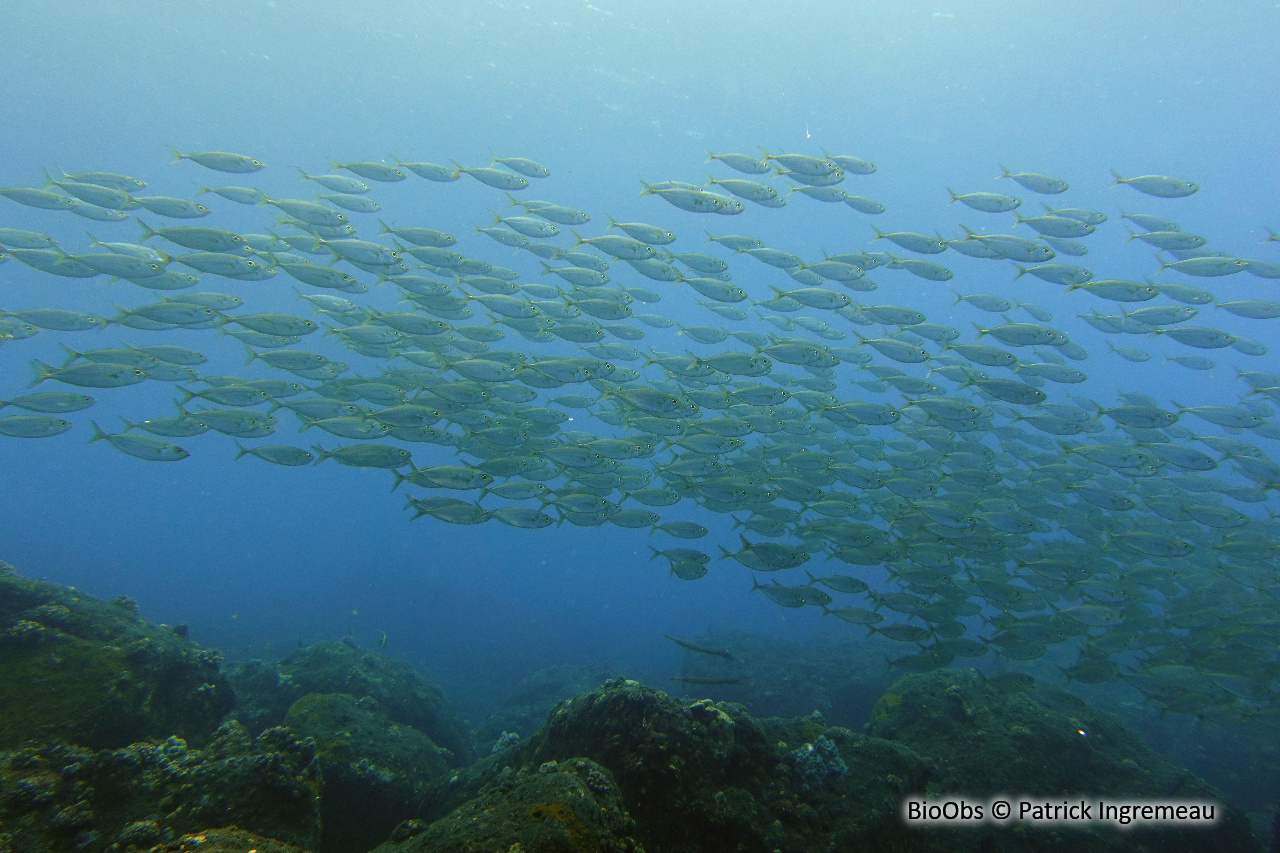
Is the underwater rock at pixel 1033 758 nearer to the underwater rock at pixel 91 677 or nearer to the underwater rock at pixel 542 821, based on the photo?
the underwater rock at pixel 542 821

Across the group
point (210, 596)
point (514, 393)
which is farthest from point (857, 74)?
point (210, 596)

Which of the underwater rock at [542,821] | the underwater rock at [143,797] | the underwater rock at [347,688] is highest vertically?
the underwater rock at [542,821]

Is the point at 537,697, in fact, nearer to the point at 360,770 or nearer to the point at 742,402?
the point at 360,770

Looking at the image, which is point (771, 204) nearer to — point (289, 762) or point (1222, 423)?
point (1222, 423)

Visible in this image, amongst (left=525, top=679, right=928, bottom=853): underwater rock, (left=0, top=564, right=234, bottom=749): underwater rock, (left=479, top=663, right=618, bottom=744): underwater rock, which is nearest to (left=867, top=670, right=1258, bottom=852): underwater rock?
(left=525, top=679, right=928, bottom=853): underwater rock

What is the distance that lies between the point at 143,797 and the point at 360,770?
1.83 meters

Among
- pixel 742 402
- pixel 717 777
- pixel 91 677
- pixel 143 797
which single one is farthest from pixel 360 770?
pixel 742 402

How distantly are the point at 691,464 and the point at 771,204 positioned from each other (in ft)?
12.6

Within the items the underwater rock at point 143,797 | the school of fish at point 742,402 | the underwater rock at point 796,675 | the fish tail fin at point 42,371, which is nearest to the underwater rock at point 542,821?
the underwater rock at point 143,797

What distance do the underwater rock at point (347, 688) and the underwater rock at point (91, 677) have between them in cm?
256

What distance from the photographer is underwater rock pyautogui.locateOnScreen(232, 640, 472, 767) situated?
25.9 ft

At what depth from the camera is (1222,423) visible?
7.25m

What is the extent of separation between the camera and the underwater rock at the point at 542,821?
2.04 meters

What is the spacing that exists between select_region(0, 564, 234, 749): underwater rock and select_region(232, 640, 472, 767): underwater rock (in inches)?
101
